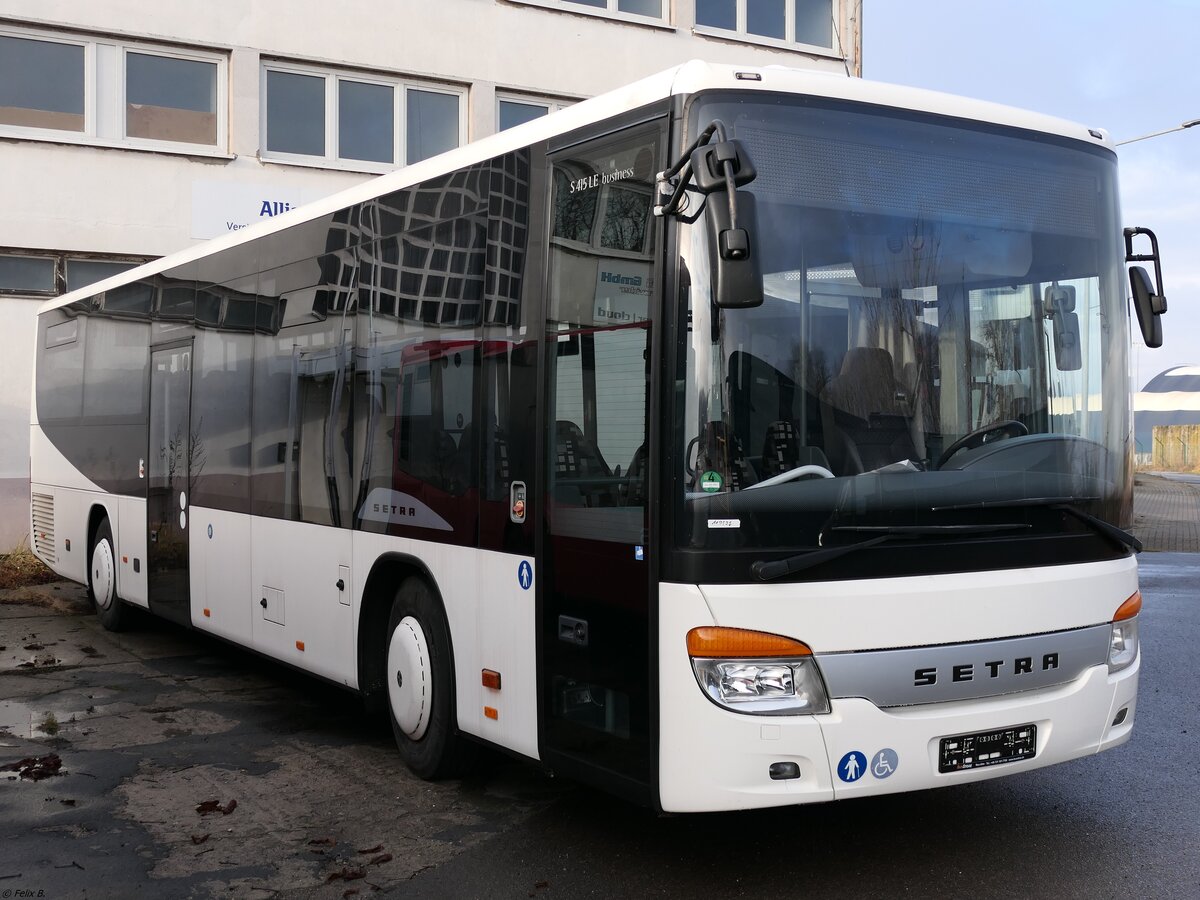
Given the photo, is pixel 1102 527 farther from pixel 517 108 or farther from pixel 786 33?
pixel 786 33

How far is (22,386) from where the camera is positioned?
54.7ft

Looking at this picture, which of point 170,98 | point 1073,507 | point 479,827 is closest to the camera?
point 1073,507

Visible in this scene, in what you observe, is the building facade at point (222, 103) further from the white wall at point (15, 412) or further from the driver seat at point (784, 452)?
the driver seat at point (784, 452)

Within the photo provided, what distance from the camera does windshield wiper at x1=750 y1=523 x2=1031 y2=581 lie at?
458 cm

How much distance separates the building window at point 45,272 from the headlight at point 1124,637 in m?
14.2

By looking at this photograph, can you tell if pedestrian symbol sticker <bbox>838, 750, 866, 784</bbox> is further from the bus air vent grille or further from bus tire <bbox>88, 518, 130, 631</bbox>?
the bus air vent grille

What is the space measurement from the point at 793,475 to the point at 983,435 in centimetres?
84

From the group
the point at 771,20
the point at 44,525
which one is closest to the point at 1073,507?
the point at 44,525

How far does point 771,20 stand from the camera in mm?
21750

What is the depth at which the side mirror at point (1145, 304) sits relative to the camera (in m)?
5.91

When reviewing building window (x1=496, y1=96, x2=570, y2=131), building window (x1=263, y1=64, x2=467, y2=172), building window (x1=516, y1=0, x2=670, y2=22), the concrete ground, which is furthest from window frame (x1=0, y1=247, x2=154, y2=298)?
the concrete ground

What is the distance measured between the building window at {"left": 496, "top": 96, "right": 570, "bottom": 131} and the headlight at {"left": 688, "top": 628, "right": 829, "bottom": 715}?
16024mm

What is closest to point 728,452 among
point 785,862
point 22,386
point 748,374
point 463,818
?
point 748,374

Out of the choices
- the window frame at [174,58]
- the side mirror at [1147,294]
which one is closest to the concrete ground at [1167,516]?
the side mirror at [1147,294]
